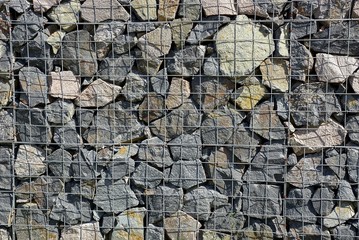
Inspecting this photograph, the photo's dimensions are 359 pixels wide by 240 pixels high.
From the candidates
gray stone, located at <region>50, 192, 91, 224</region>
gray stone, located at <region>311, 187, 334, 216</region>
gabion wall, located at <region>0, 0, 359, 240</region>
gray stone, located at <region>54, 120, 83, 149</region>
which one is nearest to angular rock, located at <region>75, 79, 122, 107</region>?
gabion wall, located at <region>0, 0, 359, 240</region>

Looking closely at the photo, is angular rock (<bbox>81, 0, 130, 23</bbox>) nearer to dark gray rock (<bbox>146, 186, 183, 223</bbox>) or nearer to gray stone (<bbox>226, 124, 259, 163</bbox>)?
gray stone (<bbox>226, 124, 259, 163</bbox>)

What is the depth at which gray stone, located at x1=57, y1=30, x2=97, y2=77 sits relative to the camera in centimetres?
319

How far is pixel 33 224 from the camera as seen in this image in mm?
3322

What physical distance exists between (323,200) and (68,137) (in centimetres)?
162

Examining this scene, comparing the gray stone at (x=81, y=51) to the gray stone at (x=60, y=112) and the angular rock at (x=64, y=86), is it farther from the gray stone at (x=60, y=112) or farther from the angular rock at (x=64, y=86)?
the gray stone at (x=60, y=112)

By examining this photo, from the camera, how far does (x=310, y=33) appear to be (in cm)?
307

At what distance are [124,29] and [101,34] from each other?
0.48ft

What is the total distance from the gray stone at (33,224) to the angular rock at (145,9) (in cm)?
139

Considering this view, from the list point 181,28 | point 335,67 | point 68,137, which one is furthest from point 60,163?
point 335,67

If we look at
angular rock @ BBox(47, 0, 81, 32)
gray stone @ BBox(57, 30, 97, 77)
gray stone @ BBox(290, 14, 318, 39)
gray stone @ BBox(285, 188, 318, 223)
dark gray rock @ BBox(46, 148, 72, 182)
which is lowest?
gray stone @ BBox(285, 188, 318, 223)

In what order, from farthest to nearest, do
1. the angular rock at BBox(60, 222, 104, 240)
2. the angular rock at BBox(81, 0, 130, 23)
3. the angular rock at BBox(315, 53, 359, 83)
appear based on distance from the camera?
the angular rock at BBox(60, 222, 104, 240) < the angular rock at BBox(81, 0, 130, 23) < the angular rock at BBox(315, 53, 359, 83)

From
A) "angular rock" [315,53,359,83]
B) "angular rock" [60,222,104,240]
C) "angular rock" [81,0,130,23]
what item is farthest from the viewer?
"angular rock" [60,222,104,240]

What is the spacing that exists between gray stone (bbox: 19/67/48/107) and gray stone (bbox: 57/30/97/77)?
0.62ft

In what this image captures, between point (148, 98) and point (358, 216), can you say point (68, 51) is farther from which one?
point (358, 216)
